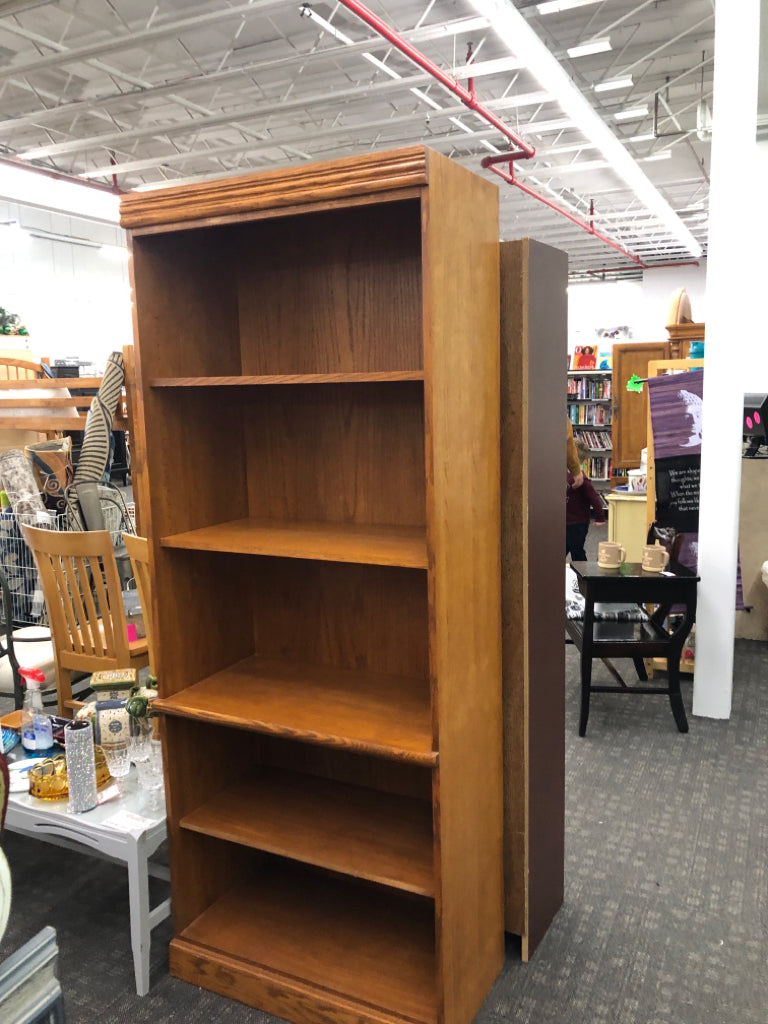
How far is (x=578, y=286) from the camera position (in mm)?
16312

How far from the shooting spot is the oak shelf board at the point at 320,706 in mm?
1803

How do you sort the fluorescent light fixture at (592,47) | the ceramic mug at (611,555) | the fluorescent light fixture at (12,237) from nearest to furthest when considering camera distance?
1. the ceramic mug at (611,555)
2. the fluorescent light fixture at (592,47)
3. the fluorescent light fixture at (12,237)

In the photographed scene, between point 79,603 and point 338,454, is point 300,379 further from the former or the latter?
point 79,603

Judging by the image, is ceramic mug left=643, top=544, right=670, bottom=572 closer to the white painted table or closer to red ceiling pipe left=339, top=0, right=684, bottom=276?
the white painted table

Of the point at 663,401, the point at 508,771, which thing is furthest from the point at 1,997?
the point at 663,401

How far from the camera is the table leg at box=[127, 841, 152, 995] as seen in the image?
201 centimetres

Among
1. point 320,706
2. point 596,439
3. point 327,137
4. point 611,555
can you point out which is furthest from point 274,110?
point 596,439

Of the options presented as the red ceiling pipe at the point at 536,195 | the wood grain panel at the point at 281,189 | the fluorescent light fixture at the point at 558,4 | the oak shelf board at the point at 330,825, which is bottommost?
the oak shelf board at the point at 330,825

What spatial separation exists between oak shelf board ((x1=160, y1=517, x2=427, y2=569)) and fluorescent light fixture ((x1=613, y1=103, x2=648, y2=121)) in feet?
20.8

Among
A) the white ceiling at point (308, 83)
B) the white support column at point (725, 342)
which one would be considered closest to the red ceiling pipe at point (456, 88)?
the white ceiling at point (308, 83)

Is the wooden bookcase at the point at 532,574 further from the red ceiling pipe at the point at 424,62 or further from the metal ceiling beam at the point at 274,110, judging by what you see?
the metal ceiling beam at the point at 274,110

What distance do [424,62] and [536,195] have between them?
432 centimetres

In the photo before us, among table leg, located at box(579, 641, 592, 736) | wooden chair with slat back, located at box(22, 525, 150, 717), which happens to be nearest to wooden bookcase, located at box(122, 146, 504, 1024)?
wooden chair with slat back, located at box(22, 525, 150, 717)

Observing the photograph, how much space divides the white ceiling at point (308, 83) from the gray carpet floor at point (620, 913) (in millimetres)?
4445
